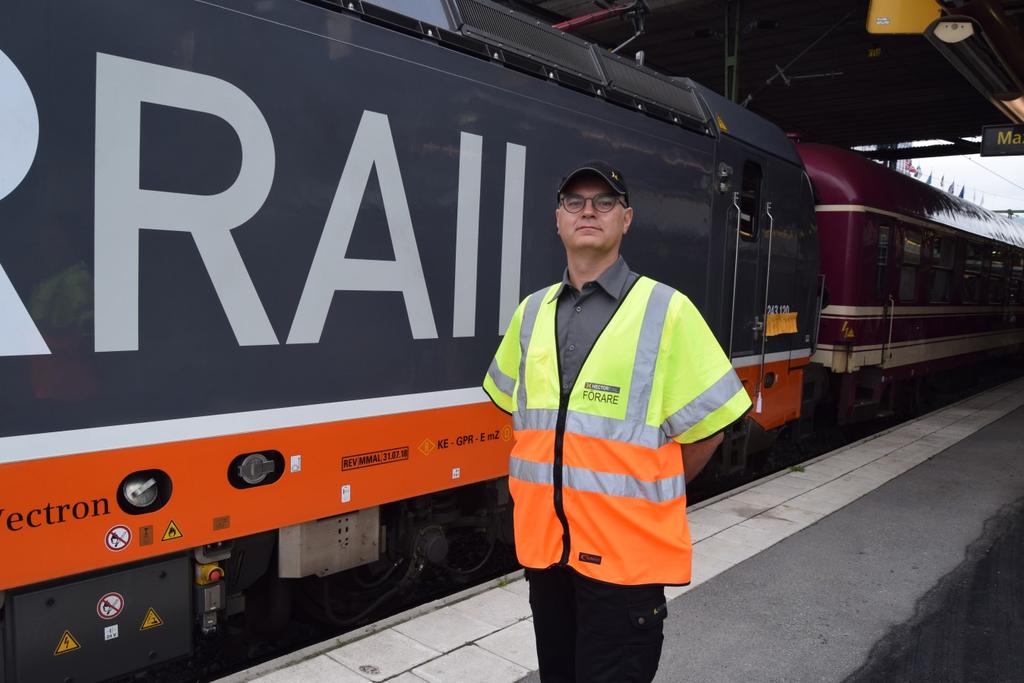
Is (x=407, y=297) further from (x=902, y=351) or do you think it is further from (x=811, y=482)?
(x=902, y=351)

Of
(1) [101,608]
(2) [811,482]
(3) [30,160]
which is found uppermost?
(3) [30,160]

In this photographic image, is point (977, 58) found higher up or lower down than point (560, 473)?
higher up

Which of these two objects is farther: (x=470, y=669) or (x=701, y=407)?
(x=470, y=669)

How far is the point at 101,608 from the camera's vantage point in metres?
2.75

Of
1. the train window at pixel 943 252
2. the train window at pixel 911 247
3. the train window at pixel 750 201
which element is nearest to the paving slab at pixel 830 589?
the train window at pixel 750 201

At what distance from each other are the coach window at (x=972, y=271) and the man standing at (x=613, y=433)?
13.0 metres

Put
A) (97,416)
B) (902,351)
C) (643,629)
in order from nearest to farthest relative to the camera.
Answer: (643,629) → (97,416) → (902,351)

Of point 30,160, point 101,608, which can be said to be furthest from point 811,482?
point 30,160

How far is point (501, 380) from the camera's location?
2.55 metres

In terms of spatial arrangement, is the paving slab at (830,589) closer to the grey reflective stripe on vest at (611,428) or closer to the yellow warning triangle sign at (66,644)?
the grey reflective stripe on vest at (611,428)

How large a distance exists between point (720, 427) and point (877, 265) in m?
8.75

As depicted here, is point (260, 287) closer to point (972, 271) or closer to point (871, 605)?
point (871, 605)

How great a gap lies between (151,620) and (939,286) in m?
12.2

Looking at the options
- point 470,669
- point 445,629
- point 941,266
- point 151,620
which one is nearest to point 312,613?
point 445,629
